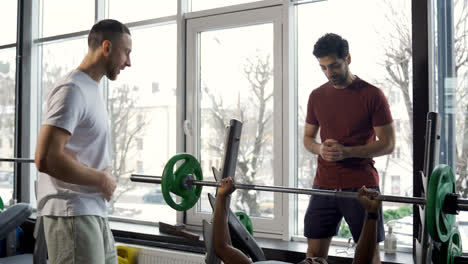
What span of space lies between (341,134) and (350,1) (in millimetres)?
854

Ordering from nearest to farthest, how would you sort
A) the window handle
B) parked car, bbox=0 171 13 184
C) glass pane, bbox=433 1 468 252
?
glass pane, bbox=433 1 468 252 < the window handle < parked car, bbox=0 171 13 184

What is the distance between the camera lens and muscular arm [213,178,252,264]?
64.7 inches

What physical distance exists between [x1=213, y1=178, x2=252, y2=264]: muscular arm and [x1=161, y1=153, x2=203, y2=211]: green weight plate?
26 cm

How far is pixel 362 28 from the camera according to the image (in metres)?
2.35

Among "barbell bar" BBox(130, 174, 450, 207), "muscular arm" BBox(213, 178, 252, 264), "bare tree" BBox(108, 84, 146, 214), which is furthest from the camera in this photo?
"bare tree" BBox(108, 84, 146, 214)

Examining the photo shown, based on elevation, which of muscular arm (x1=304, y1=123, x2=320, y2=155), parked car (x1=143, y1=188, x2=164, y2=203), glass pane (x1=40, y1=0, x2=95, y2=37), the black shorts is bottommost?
parked car (x1=143, y1=188, x2=164, y2=203)

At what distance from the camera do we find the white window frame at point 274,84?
8.31 feet

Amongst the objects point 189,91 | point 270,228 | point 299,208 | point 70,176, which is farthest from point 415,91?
point 70,176

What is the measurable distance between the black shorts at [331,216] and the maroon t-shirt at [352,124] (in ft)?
0.18

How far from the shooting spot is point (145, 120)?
3.10 m

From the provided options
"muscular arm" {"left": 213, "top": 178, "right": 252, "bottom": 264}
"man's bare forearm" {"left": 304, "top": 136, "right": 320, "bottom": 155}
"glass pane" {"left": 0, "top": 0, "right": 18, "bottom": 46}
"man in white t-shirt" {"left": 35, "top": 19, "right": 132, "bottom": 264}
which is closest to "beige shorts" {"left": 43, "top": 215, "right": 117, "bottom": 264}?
"man in white t-shirt" {"left": 35, "top": 19, "right": 132, "bottom": 264}

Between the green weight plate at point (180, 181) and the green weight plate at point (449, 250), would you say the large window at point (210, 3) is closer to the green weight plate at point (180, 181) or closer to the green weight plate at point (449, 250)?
the green weight plate at point (180, 181)

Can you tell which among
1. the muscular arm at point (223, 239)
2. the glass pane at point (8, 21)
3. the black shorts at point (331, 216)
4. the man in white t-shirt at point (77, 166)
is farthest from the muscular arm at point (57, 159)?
the glass pane at point (8, 21)

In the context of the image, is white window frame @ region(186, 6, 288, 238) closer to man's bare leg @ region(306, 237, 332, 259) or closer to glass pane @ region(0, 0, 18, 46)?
man's bare leg @ region(306, 237, 332, 259)
